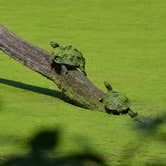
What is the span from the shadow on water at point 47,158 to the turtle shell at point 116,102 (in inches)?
19.0

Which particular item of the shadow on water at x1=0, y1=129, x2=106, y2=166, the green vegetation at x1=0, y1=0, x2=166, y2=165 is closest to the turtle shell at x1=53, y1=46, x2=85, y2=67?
the green vegetation at x1=0, y1=0, x2=166, y2=165

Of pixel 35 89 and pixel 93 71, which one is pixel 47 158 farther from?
pixel 93 71

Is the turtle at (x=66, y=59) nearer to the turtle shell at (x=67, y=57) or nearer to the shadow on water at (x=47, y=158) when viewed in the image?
the turtle shell at (x=67, y=57)

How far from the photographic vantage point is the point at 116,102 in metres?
3.78

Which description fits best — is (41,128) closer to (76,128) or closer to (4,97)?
(76,128)

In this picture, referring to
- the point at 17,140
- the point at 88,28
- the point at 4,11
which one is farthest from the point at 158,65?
the point at 4,11

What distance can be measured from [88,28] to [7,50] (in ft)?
7.20

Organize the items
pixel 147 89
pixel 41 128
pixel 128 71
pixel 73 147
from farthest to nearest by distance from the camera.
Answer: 1. pixel 128 71
2. pixel 147 89
3. pixel 41 128
4. pixel 73 147

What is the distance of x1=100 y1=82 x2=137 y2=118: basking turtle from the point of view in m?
3.79

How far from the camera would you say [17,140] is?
11.1 feet

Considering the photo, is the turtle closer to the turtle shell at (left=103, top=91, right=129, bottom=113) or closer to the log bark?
the log bark

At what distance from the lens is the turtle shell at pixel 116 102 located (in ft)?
A: 12.4

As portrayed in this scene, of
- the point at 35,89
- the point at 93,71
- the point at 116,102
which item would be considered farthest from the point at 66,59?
the point at 93,71

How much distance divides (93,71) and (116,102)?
1.05 metres
